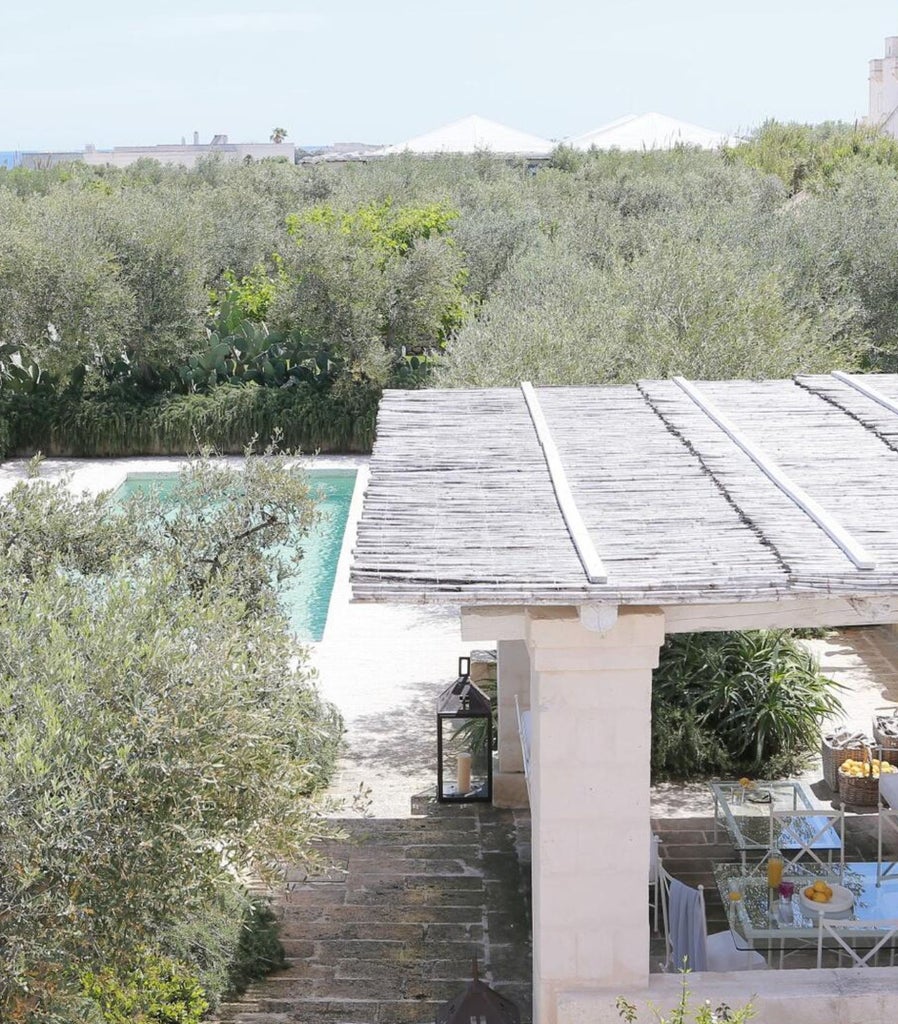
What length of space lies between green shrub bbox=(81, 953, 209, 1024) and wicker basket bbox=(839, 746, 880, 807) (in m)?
5.27

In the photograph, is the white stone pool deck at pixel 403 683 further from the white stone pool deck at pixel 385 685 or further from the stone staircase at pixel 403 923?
the stone staircase at pixel 403 923

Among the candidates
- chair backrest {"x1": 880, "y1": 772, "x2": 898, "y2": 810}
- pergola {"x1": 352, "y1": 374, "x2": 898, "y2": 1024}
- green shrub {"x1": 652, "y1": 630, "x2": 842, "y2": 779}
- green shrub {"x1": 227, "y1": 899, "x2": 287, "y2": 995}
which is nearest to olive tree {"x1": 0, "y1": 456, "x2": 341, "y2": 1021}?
green shrub {"x1": 227, "y1": 899, "x2": 287, "y2": 995}

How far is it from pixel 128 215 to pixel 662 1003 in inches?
897

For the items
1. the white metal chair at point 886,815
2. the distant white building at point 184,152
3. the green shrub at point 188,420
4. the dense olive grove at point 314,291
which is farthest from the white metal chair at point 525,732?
the distant white building at point 184,152

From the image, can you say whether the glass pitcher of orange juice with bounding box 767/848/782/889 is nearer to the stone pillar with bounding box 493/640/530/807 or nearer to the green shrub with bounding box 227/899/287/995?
the stone pillar with bounding box 493/640/530/807

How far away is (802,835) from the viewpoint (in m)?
8.66

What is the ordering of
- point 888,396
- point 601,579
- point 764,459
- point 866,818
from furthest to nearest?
point 866,818, point 888,396, point 764,459, point 601,579

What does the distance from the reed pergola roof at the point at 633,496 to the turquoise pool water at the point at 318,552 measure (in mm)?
4064

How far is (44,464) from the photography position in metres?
26.0

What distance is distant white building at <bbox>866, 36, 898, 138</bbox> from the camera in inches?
2596

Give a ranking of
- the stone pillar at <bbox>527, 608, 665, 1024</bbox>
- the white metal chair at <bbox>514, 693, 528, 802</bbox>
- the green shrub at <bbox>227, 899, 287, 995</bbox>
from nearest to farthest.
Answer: the stone pillar at <bbox>527, 608, 665, 1024</bbox>
the green shrub at <bbox>227, 899, 287, 995</bbox>
the white metal chair at <bbox>514, 693, 528, 802</bbox>

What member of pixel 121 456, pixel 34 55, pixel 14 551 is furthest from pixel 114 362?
pixel 34 55

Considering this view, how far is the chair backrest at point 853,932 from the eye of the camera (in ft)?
22.3

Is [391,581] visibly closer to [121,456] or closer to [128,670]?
[128,670]
